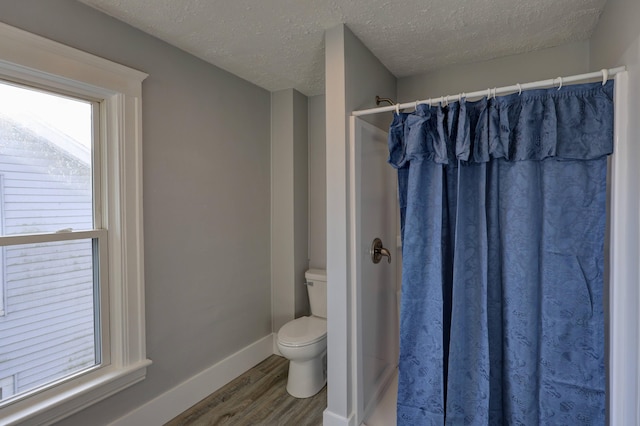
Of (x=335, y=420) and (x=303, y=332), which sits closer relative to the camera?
(x=335, y=420)

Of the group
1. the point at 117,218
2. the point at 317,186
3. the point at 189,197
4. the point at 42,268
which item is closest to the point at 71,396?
the point at 42,268

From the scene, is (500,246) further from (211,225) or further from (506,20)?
(211,225)

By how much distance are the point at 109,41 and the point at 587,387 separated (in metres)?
2.73

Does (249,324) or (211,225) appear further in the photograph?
(249,324)

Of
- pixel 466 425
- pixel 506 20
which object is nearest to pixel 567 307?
pixel 466 425

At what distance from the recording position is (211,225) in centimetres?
221

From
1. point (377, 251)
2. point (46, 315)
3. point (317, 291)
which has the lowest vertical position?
point (317, 291)

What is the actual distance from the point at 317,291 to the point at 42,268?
5.68 ft

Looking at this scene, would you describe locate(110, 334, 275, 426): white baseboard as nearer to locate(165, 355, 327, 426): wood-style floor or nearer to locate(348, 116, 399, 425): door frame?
locate(165, 355, 327, 426): wood-style floor

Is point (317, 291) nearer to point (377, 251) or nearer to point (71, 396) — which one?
point (377, 251)

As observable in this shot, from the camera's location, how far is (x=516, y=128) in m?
1.41

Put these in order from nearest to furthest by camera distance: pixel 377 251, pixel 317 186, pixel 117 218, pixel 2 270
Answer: pixel 2 270 → pixel 117 218 → pixel 377 251 → pixel 317 186

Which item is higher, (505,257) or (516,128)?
(516,128)

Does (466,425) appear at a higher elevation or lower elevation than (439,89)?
lower
